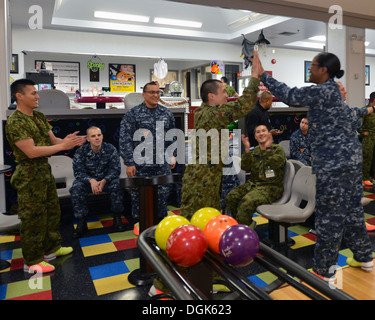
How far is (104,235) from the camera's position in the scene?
374cm

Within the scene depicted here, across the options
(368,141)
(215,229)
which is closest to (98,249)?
(215,229)

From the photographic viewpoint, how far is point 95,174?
158 inches

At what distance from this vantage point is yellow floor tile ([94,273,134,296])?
8.29 ft

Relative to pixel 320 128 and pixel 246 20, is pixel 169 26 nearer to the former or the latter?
pixel 246 20

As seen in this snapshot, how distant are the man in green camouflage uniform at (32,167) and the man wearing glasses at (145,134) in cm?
87

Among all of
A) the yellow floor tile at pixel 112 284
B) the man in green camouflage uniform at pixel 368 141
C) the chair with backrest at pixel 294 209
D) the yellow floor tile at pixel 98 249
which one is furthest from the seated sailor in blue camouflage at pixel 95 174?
the man in green camouflage uniform at pixel 368 141

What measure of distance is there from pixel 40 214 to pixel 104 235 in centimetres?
109

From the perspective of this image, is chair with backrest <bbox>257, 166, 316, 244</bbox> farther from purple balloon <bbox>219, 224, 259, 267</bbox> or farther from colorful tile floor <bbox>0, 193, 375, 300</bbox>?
purple balloon <bbox>219, 224, 259, 267</bbox>

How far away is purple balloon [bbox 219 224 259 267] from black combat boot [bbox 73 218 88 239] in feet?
8.77

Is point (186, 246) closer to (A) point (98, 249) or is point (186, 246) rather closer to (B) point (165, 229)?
(B) point (165, 229)

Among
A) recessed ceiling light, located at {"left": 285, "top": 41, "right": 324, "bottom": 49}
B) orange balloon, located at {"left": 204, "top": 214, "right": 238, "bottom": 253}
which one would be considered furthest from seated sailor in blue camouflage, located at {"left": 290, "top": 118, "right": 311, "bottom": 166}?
recessed ceiling light, located at {"left": 285, "top": 41, "right": 324, "bottom": 49}

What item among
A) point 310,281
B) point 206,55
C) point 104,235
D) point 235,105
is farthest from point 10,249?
point 206,55

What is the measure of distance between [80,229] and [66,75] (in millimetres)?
8124
